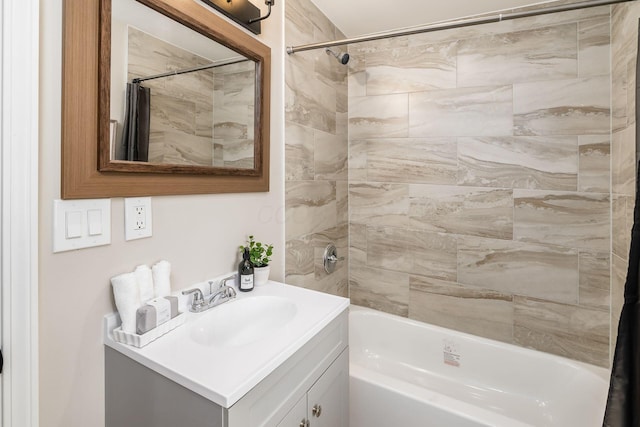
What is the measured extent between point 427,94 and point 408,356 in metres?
1.78

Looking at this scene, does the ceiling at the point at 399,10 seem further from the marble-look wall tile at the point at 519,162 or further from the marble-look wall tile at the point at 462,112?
the marble-look wall tile at the point at 519,162

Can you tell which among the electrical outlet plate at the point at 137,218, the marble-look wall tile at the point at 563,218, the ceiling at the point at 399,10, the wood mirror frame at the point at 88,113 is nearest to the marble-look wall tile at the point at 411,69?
the ceiling at the point at 399,10

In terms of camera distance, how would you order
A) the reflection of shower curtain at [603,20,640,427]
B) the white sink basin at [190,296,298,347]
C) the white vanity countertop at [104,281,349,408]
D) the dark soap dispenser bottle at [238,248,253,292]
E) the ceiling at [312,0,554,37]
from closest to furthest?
the white vanity countertop at [104,281,349,408], the reflection of shower curtain at [603,20,640,427], the white sink basin at [190,296,298,347], the dark soap dispenser bottle at [238,248,253,292], the ceiling at [312,0,554,37]

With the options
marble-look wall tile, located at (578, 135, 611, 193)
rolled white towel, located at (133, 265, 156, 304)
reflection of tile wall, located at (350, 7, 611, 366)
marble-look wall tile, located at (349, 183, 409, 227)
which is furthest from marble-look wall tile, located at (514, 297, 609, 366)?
rolled white towel, located at (133, 265, 156, 304)

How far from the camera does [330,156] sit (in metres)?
2.14

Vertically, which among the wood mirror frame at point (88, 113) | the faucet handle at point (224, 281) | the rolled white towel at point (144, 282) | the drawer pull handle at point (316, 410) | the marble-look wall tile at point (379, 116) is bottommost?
the drawer pull handle at point (316, 410)

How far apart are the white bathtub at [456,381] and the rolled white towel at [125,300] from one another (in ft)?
3.64

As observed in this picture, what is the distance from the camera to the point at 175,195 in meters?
1.10

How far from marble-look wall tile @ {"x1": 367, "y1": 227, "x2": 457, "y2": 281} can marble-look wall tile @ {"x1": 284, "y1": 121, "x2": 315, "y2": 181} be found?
0.77 metres

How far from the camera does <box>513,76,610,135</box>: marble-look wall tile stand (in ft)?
5.50

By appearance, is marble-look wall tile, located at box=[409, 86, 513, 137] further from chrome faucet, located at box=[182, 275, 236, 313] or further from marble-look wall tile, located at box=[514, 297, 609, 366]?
chrome faucet, located at box=[182, 275, 236, 313]

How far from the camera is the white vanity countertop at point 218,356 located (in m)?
0.73

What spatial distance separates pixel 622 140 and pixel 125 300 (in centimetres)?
222

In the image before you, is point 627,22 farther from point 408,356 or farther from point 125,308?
point 125,308
